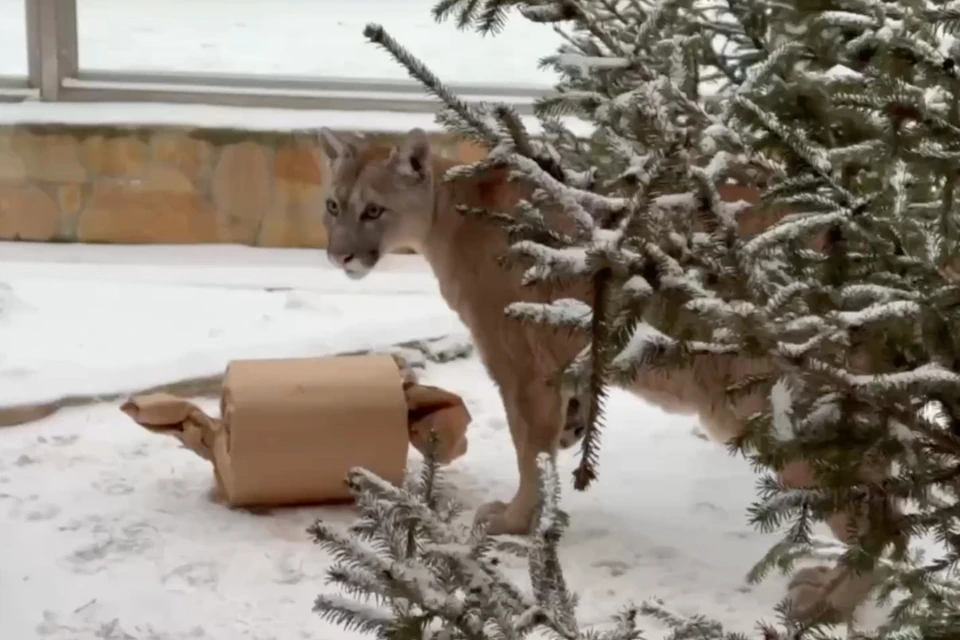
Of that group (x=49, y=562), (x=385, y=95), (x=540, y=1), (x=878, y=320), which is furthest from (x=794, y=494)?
(x=385, y=95)

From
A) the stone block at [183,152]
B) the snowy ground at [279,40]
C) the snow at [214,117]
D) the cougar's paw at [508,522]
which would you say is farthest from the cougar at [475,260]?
the snowy ground at [279,40]

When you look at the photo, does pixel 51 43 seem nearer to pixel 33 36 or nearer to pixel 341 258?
pixel 33 36

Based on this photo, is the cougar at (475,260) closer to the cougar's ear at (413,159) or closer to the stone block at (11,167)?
the cougar's ear at (413,159)

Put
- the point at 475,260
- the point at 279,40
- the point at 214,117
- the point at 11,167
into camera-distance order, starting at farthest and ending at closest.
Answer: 1. the point at 279,40
2. the point at 214,117
3. the point at 11,167
4. the point at 475,260

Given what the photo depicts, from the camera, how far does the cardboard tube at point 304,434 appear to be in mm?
2078

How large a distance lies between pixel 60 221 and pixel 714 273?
118 inches

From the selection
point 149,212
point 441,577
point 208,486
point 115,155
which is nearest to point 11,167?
point 115,155

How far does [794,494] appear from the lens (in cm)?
108

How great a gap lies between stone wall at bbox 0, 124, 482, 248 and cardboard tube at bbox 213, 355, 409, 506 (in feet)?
4.93

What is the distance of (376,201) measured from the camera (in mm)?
2121

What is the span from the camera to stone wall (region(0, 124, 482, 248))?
3549 mm

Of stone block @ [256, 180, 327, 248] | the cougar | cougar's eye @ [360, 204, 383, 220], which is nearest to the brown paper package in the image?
the cougar

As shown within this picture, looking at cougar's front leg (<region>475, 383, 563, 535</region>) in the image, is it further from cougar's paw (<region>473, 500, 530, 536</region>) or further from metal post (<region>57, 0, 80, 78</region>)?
metal post (<region>57, 0, 80, 78</region>)

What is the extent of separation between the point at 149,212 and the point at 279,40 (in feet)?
2.88
